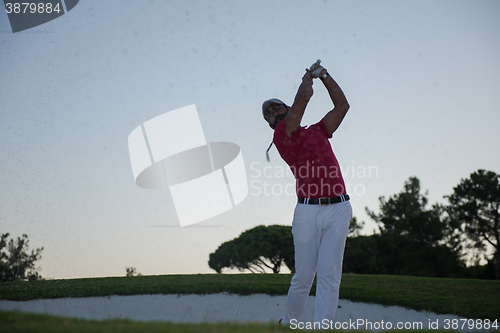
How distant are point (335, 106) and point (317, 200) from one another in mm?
1126

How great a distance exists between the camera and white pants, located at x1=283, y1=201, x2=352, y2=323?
14.0ft

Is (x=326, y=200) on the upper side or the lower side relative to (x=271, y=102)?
lower

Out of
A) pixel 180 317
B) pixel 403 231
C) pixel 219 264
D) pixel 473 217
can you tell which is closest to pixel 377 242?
pixel 403 231

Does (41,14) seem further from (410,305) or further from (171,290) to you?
(410,305)

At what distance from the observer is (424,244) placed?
93.3 feet

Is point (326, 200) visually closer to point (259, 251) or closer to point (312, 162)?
point (312, 162)

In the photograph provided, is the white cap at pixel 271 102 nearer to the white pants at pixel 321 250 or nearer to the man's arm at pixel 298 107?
the man's arm at pixel 298 107

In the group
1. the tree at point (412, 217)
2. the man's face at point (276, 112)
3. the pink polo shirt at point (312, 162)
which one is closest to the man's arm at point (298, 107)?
the pink polo shirt at point (312, 162)

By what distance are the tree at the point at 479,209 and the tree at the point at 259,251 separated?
1165 centimetres

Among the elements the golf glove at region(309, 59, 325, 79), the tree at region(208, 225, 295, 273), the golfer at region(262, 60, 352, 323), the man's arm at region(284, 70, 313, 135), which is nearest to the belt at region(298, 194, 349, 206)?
the golfer at region(262, 60, 352, 323)

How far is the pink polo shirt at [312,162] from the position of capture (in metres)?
4.44

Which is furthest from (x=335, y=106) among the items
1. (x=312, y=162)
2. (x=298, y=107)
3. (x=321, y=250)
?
(x=321, y=250)

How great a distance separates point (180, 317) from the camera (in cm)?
861

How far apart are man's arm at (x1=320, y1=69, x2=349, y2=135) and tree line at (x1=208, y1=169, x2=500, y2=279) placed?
916 inches
